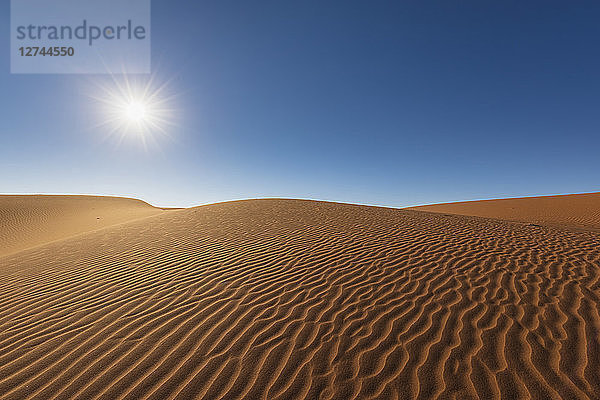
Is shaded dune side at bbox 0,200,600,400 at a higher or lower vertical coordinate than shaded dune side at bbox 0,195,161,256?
lower

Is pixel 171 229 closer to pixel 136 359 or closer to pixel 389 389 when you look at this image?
pixel 136 359

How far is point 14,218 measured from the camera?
2069cm

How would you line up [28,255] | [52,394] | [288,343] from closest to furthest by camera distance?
[52,394] < [288,343] < [28,255]

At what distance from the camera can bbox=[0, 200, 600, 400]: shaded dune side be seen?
8.80 ft

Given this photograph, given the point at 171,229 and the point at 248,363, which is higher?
the point at 171,229

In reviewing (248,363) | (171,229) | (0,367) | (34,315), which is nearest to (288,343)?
(248,363)

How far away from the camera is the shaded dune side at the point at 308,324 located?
268cm

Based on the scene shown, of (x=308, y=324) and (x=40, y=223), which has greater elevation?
(x=40, y=223)

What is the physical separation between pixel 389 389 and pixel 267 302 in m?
2.24

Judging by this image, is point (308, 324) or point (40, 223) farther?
point (40, 223)

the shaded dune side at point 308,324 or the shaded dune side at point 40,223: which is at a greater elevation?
the shaded dune side at point 40,223

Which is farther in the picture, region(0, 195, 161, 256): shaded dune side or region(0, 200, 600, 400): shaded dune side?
region(0, 195, 161, 256): shaded dune side

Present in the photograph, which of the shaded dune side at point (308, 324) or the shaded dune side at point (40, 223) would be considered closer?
the shaded dune side at point (308, 324)

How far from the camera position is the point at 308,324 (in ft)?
12.0
